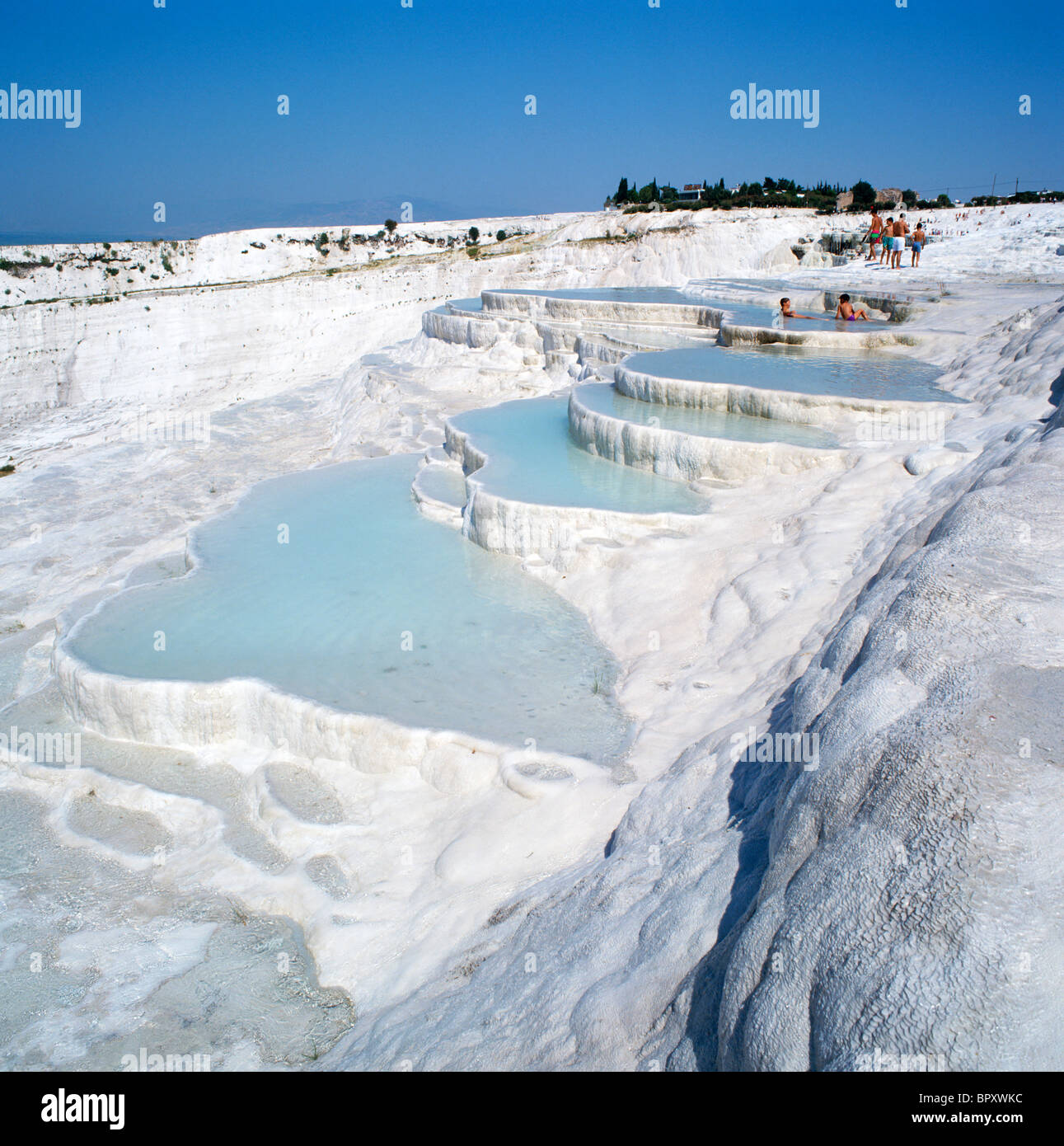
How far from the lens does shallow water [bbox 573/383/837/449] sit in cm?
632

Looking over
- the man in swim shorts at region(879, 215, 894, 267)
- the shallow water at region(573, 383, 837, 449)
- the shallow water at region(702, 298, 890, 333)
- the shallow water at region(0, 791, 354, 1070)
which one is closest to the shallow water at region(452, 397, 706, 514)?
the shallow water at region(573, 383, 837, 449)

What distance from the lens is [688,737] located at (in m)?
3.89

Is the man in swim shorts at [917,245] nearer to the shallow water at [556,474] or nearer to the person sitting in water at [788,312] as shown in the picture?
the person sitting in water at [788,312]

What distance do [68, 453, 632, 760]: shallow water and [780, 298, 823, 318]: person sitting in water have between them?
18.1 ft

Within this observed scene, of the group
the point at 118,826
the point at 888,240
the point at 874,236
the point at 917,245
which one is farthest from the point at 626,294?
the point at 118,826

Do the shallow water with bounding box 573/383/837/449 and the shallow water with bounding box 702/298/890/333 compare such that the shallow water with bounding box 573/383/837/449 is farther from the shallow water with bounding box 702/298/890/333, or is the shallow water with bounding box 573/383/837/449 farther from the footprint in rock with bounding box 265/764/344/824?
the footprint in rock with bounding box 265/764/344/824

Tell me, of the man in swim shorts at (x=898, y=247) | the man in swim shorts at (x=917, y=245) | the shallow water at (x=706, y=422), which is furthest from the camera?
the man in swim shorts at (x=898, y=247)

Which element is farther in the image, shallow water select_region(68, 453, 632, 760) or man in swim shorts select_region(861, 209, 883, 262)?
man in swim shorts select_region(861, 209, 883, 262)

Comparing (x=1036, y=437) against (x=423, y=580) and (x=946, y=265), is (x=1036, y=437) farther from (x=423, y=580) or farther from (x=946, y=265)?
(x=946, y=265)

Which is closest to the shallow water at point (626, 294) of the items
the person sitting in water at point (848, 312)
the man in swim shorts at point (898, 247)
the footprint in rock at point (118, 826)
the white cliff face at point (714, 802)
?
the man in swim shorts at point (898, 247)

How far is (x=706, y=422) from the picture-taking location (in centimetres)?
689

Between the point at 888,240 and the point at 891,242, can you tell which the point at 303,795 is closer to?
the point at 891,242

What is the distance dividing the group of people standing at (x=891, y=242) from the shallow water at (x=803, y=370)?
5.13 meters

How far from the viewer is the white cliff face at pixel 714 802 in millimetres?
1774
